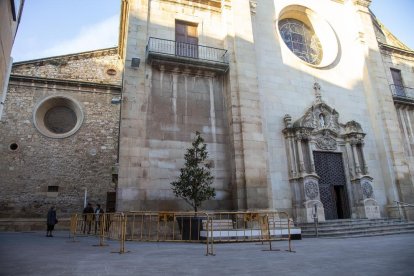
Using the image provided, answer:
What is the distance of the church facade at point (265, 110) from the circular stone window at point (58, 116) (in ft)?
7.03

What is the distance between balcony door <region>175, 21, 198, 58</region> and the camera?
1345 cm

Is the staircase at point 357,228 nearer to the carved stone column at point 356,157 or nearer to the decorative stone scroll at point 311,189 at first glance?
the decorative stone scroll at point 311,189

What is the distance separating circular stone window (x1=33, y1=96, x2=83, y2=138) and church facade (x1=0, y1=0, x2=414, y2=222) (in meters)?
2.14

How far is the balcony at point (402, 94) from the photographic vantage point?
1731cm

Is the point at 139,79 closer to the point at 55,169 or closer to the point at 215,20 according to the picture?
the point at 215,20

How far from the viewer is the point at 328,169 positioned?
1412 cm

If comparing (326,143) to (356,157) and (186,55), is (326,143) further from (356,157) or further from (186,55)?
(186,55)

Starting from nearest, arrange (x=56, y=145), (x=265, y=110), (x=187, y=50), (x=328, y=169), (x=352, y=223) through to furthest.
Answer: (x=352, y=223)
(x=187, y=50)
(x=265, y=110)
(x=328, y=169)
(x=56, y=145)

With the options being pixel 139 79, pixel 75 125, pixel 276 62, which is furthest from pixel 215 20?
pixel 75 125

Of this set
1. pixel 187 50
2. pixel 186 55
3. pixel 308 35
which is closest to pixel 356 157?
pixel 308 35

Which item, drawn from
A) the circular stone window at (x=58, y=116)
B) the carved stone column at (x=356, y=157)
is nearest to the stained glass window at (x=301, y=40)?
the carved stone column at (x=356, y=157)

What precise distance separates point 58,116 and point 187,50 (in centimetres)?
1199

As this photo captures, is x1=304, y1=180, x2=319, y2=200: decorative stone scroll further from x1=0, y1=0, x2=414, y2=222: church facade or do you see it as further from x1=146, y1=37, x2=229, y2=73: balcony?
x1=146, y1=37, x2=229, y2=73: balcony

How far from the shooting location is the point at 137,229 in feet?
32.4
